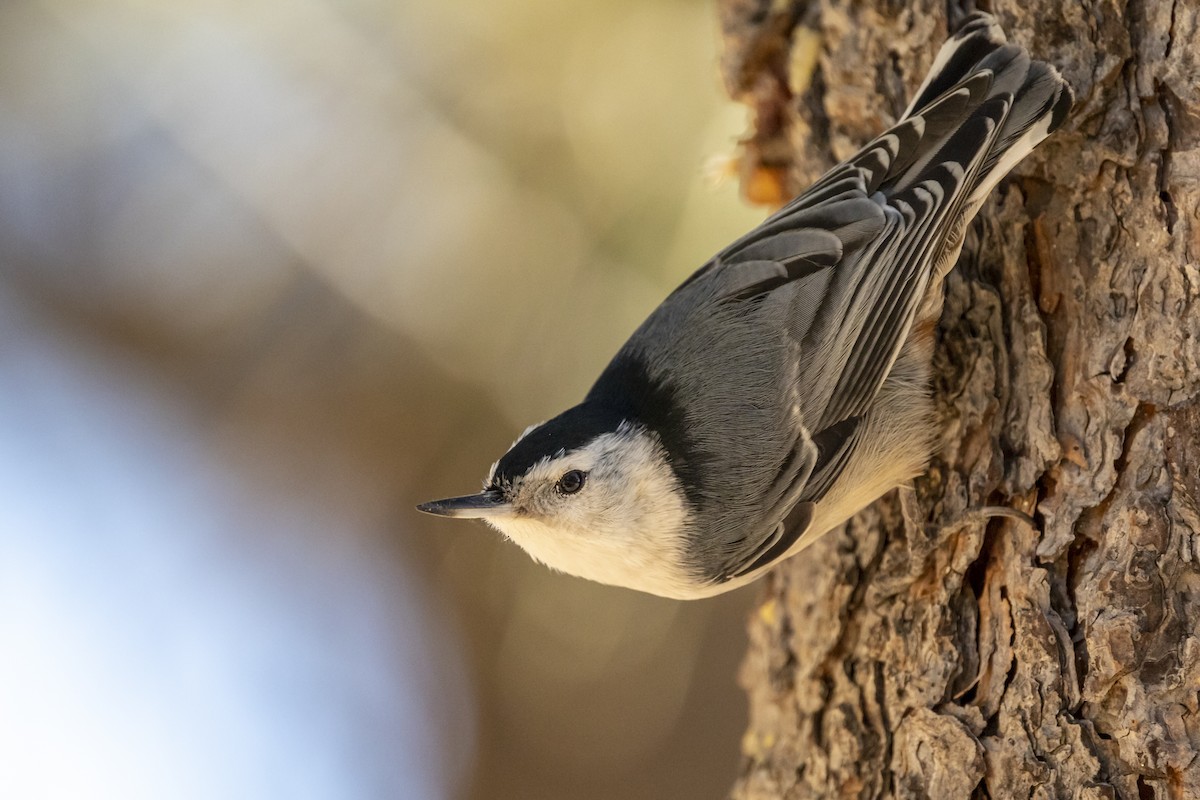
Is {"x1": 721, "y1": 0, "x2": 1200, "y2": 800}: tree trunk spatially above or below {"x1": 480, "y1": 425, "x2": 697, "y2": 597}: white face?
below

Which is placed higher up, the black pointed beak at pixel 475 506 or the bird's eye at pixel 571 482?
the black pointed beak at pixel 475 506

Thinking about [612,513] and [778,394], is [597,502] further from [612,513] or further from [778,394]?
[778,394]

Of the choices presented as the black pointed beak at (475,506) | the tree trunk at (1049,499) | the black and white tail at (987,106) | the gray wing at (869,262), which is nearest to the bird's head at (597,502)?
the black pointed beak at (475,506)

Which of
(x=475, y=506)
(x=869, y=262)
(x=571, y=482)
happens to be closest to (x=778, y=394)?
(x=869, y=262)

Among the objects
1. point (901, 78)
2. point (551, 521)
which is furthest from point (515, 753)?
point (901, 78)

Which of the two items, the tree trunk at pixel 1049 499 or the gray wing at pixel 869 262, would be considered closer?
the tree trunk at pixel 1049 499

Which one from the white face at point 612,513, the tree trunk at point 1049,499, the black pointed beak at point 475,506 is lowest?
the tree trunk at point 1049,499

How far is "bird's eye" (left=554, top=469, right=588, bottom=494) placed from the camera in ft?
5.78

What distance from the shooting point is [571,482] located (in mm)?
1769

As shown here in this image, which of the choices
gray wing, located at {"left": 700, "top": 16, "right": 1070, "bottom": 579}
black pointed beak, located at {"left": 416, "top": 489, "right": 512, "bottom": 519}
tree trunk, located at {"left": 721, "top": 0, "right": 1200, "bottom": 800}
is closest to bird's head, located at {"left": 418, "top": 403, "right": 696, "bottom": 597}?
black pointed beak, located at {"left": 416, "top": 489, "right": 512, "bottom": 519}

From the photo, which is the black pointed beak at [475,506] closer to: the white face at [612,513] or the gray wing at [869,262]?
the white face at [612,513]

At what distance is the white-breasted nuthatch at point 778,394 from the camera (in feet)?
5.67

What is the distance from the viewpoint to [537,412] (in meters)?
2.85

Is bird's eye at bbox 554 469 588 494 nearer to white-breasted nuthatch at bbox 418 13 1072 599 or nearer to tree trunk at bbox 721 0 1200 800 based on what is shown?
white-breasted nuthatch at bbox 418 13 1072 599
